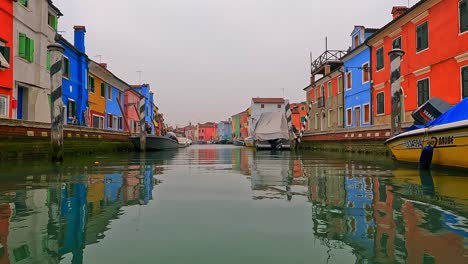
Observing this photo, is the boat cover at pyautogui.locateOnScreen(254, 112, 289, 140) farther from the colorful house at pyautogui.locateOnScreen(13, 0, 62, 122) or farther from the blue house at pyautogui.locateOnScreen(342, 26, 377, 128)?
Result: the colorful house at pyautogui.locateOnScreen(13, 0, 62, 122)

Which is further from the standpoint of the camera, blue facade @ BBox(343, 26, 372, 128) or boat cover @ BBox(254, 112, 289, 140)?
boat cover @ BBox(254, 112, 289, 140)

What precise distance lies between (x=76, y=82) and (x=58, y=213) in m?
20.8

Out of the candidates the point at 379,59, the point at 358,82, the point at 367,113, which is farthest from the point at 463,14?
the point at 358,82

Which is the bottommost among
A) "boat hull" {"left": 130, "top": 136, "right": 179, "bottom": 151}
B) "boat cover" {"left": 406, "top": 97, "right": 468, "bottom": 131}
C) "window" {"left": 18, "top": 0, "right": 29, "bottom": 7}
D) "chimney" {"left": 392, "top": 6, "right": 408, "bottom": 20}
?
"boat hull" {"left": 130, "top": 136, "right": 179, "bottom": 151}

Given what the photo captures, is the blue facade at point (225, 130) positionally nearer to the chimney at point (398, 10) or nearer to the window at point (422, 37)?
the chimney at point (398, 10)

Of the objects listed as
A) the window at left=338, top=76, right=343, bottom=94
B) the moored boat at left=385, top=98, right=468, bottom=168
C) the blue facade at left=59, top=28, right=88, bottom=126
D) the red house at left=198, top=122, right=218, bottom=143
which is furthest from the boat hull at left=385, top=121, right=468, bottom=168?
the red house at left=198, top=122, right=218, bottom=143

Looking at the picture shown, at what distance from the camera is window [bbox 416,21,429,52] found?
16.6 m

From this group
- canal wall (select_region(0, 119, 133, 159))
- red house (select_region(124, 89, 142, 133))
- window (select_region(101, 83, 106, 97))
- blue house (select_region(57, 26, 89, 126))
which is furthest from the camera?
red house (select_region(124, 89, 142, 133))

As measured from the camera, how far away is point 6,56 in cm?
1454

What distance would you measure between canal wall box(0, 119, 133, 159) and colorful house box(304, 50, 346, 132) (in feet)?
58.2

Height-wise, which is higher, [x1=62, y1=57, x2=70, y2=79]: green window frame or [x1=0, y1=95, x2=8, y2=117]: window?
[x1=62, y1=57, x2=70, y2=79]: green window frame

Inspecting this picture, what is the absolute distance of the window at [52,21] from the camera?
61.4 ft

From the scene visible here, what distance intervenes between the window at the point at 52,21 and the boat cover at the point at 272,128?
14025mm

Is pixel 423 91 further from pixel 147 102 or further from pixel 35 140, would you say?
pixel 147 102
